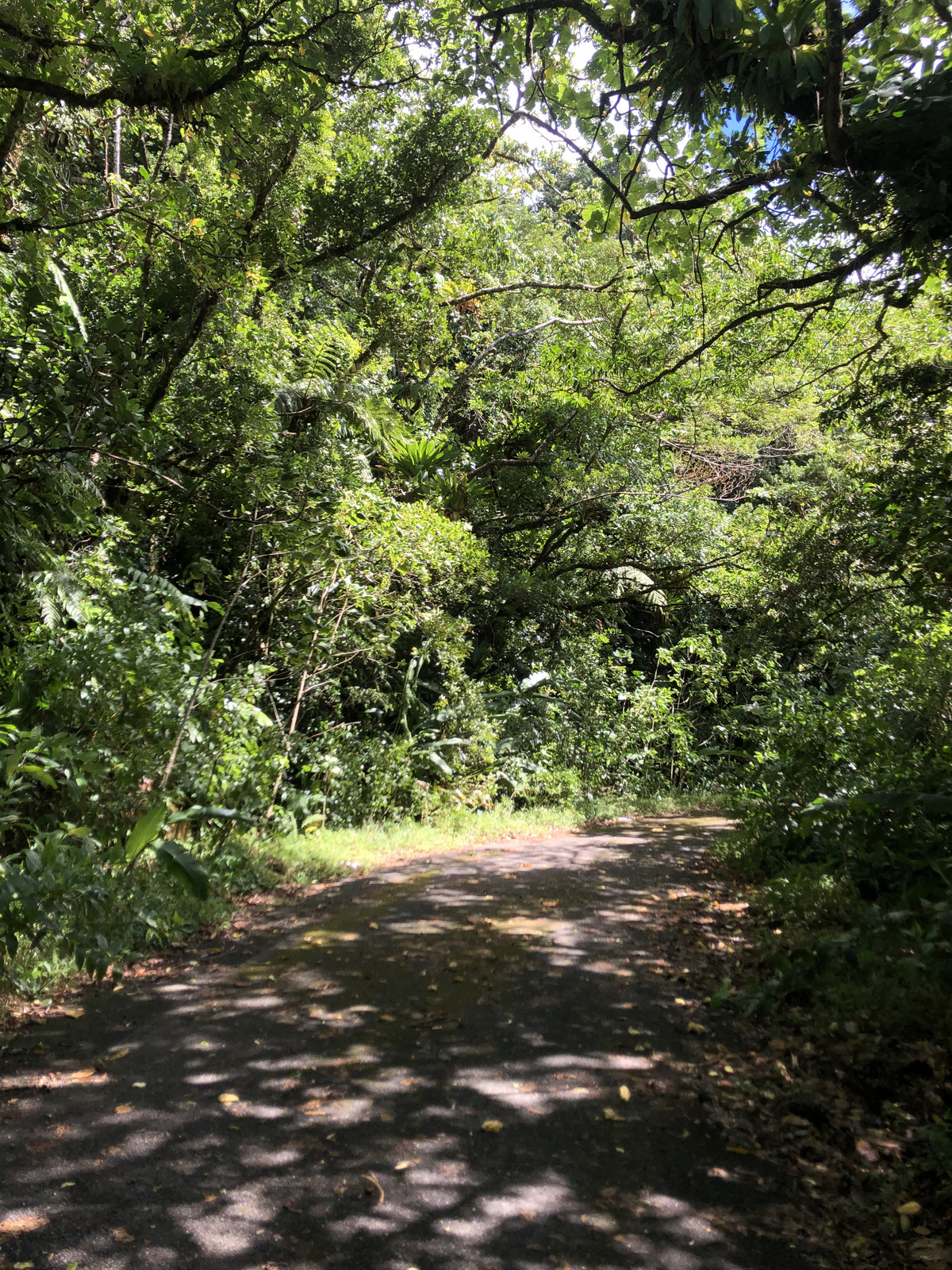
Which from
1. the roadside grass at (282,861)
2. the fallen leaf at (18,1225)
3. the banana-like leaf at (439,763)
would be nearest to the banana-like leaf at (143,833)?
the roadside grass at (282,861)

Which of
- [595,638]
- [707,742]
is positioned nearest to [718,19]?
[595,638]

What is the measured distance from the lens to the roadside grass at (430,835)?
22.7 ft

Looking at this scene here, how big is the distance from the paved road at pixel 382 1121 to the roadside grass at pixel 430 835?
175cm

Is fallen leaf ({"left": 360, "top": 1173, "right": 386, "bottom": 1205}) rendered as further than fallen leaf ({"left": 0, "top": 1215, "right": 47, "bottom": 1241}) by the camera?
Yes

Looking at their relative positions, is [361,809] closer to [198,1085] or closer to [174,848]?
[174,848]

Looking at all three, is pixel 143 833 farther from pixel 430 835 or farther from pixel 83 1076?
pixel 430 835

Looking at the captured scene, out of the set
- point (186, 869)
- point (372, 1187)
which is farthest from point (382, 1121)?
point (186, 869)

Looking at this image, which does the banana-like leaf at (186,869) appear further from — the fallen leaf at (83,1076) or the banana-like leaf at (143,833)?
the fallen leaf at (83,1076)

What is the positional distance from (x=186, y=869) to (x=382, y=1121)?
1695 millimetres

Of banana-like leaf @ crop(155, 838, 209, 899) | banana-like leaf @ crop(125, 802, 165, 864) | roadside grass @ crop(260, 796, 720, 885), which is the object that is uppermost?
banana-like leaf @ crop(125, 802, 165, 864)

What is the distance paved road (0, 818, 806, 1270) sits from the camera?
2.45m

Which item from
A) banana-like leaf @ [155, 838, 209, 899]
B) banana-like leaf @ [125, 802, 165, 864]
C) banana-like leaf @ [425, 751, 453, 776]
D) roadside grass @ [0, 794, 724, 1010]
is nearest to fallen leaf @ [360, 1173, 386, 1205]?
banana-like leaf @ [155, 838, 209, 899]

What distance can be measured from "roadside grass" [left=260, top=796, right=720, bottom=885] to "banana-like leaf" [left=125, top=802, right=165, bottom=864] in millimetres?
2096

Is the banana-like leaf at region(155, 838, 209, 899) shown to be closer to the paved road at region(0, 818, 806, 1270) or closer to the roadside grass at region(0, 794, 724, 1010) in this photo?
the paved road at region(0, 818, 806, 1270)
